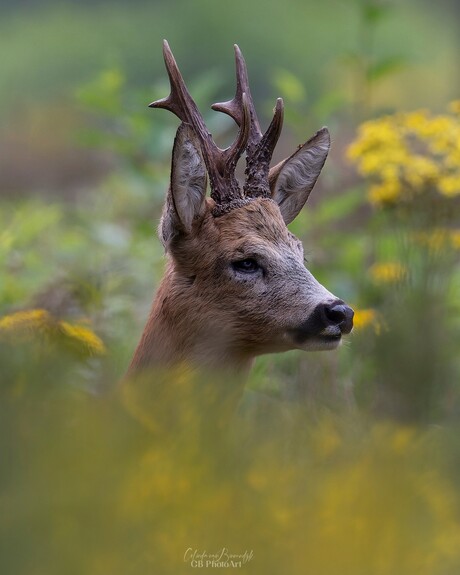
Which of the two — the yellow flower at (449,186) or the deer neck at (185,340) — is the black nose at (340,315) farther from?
the yellow flower at (449,186)

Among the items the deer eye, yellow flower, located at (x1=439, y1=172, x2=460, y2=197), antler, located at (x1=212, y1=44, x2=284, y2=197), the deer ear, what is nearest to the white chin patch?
the deer eye

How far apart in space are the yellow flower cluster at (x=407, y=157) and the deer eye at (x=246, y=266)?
1.85m

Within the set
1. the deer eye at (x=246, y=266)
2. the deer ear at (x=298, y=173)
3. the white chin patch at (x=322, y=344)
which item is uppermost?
the deer ear at (x=298, y=173)

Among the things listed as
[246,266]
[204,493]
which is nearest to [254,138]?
[246,266]

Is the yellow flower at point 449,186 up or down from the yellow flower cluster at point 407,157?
down

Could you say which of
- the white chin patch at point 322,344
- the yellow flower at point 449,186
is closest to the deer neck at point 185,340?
the white chin patch at point 322,344

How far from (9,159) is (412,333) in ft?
40.0

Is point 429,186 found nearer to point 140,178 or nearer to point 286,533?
point 140,178

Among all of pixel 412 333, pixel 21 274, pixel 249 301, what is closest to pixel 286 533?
pixel 412 333

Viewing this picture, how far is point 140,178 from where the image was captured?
348 inches

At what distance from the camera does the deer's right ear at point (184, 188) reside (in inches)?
188

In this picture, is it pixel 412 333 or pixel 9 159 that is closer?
pixel 412 333

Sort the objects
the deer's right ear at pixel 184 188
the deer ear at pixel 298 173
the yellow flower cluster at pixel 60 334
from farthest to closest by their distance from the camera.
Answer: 1. the deer ear at pixel 298 173
2. the deer's right ear at pixel 184 188
3. the yellow flower cluster at pixel 60 334

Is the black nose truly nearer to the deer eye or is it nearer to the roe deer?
the roe deer
